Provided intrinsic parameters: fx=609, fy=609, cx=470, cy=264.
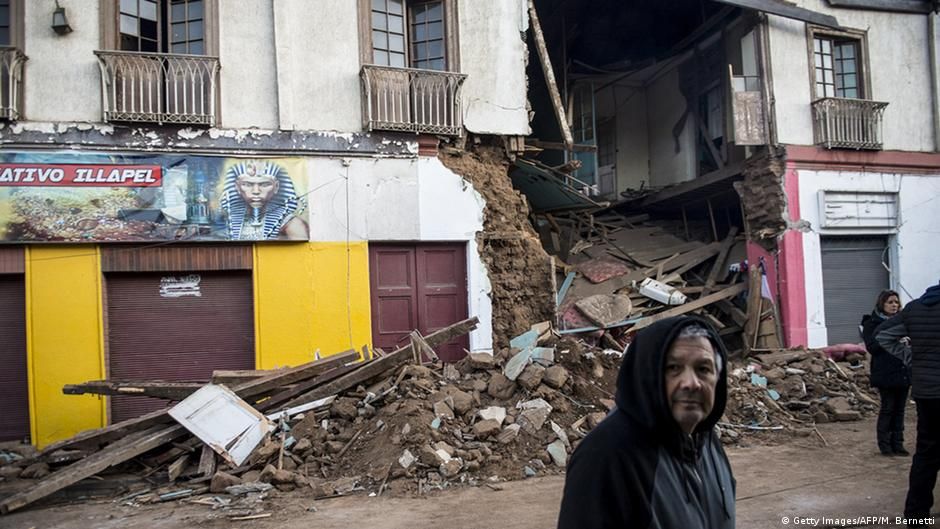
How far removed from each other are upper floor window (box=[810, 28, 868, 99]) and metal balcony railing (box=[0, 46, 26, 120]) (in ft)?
48.6

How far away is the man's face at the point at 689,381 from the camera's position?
1.90m

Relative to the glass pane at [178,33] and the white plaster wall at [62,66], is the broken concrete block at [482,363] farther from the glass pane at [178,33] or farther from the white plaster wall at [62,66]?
the glass pane at [178,33]

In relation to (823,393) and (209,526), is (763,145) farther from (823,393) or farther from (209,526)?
(209,526)

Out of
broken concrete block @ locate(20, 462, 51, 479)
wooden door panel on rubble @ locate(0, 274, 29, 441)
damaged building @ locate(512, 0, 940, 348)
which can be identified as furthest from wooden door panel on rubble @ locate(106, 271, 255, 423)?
damaged building @ locate(512, 0, 940, 348)

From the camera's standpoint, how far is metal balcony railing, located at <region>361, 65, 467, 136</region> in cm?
1027

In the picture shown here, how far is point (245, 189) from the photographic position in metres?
9.74

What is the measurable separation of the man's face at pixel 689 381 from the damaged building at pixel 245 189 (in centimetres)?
862

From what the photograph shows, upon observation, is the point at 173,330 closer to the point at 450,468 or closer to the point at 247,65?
the point at 247,65

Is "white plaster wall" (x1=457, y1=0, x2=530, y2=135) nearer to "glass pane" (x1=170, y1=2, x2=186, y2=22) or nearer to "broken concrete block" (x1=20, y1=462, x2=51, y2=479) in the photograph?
"glass pane" (x1=170, y1=2, x2=186, y2=22)

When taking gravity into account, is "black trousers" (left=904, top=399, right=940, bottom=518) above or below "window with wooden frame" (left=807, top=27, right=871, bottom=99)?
below

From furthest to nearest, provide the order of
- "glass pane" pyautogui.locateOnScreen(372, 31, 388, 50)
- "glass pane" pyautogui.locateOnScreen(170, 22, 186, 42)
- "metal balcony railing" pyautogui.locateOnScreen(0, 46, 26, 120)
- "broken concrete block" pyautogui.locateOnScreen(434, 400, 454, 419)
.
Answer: "glass pane" pyautogui.locateOnScreen(372, 31, 388, 50)
"glass pane" pyautogui.locateOnScreen(170, 22, 186, 42)
"metal balcony railing" pyautogui.locateOnScreen(0, 46, 26, 120)
"broken concrete block" pyautogui.locateOnScreen(434, 400, 454, 419)

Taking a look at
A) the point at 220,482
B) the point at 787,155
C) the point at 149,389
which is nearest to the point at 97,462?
the point at 149,389

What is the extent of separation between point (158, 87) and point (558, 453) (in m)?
7.99

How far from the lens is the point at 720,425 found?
25.8 feet
